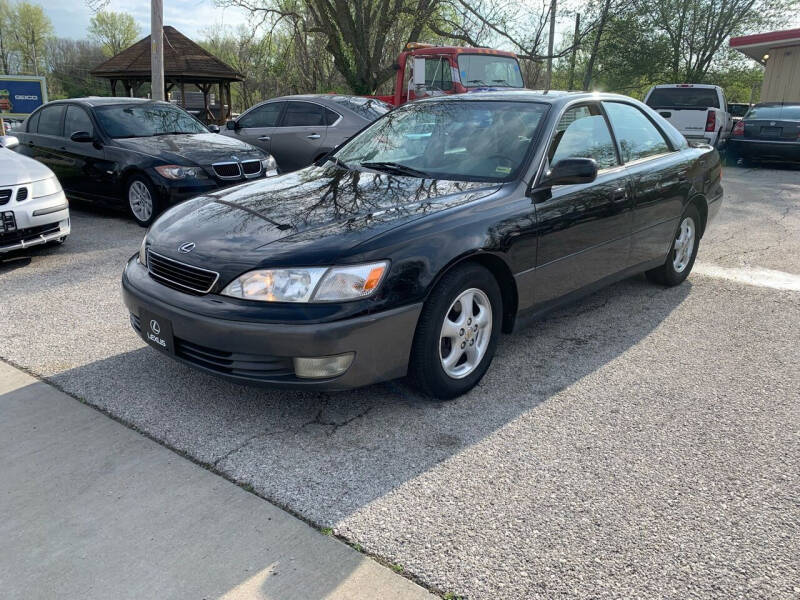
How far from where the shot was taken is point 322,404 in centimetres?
342

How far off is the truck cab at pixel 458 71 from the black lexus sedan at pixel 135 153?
5822 millimetres

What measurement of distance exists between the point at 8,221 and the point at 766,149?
14297 mm

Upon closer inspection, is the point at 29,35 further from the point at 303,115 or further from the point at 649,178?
the point at 649,178

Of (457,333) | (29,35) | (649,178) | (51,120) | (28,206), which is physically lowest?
(457,333)

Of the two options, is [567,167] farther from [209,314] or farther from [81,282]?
[81,282]

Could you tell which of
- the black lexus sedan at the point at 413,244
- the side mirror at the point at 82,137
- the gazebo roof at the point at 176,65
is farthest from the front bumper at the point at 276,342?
the gazebo roof at the point at 176,65

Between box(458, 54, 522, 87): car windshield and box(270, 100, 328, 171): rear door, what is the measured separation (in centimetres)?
434

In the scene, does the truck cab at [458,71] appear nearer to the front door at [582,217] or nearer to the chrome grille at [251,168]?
the chrome grille at [251,168]

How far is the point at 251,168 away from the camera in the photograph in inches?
325

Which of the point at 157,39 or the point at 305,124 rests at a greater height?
the point at 157,39

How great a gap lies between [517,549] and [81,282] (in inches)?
178

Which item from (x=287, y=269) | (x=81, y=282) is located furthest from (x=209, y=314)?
(x=81, y=282)

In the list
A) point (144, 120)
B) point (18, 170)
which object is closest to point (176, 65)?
point (144, 120)

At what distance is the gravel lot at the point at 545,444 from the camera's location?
7.63 feet
